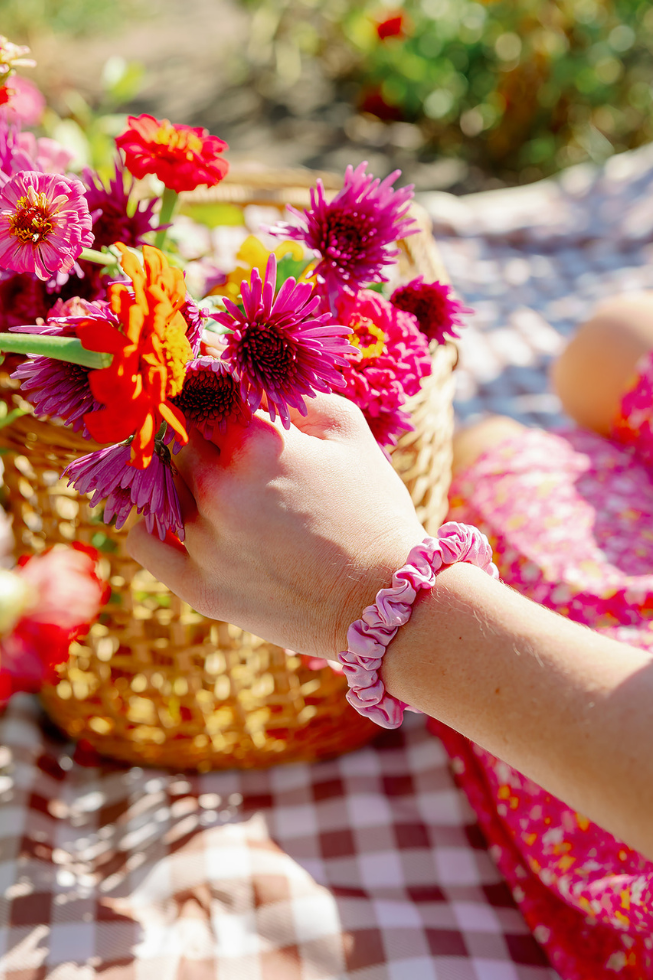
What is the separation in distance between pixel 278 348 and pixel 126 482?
11 centimetres

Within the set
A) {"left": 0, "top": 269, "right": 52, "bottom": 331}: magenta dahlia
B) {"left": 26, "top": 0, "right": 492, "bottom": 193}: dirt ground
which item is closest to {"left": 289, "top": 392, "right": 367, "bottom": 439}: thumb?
{"left": 0, "top": 269, "right": 52, "bottom": 331}: magenta dahlia

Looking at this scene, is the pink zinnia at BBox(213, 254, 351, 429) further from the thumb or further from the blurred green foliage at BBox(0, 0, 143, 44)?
the blurred green foliage at BBox(0, 0, 143, 44)

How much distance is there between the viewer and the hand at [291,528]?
44cm

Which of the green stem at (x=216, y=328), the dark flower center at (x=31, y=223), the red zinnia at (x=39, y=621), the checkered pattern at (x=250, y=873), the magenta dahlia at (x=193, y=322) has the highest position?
the dark flower center at (x=31, y=223)

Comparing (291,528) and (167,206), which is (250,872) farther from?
(167,206)

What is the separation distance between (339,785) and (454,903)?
17 cm

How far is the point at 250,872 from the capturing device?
A: 29.3 inches

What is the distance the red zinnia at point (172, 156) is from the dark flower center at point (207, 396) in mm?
150

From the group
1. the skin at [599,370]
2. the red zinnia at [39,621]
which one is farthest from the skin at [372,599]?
the skin at [599,370]

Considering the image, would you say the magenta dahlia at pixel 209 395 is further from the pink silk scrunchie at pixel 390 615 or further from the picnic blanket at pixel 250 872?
the picnic blanket at pixel 250 872

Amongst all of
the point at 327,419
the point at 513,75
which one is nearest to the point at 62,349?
the point at 327,419

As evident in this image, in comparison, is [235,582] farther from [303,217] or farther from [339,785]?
[339,785]

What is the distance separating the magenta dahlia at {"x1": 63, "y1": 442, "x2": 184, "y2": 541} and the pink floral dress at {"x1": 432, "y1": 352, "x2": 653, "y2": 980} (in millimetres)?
422

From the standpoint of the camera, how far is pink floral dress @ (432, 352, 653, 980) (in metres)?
0.64
